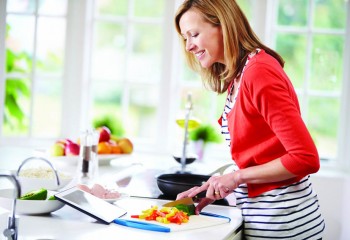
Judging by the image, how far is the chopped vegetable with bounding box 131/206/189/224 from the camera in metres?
1.91

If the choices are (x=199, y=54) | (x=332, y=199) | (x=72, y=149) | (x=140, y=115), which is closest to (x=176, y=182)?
(x=199, y=54)

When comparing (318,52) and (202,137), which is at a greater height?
(318,52)

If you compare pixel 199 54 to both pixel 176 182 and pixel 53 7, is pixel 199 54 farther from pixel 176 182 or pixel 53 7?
pixel 53 7

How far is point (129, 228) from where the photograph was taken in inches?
72.6

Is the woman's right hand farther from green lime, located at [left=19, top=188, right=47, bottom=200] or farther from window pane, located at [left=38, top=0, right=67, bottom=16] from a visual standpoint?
window pane, located at [left=38, top=0, right=67, bottom=16]

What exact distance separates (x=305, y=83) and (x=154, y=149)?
115 cm

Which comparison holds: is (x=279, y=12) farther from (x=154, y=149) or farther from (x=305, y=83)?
(x=154, y=149)

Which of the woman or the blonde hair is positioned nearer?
the woman

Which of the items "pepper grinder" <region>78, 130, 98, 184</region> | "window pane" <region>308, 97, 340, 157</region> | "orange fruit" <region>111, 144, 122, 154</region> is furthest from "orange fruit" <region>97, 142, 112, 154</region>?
"window pane" <region>308, 97, 340, 157</region>

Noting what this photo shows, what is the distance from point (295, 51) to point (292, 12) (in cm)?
28

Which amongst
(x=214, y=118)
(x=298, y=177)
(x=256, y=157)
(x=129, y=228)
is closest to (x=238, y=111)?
(x=256, y=157)

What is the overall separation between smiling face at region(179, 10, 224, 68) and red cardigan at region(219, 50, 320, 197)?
0.69ft

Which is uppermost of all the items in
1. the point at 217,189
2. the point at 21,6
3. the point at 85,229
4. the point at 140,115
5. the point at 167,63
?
the point at 21,6

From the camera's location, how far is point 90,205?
1.94 meters
